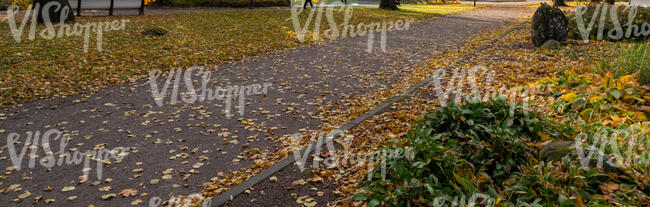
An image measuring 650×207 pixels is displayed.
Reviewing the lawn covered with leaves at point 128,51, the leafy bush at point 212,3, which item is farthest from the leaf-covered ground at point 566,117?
the leafy bush at point 212,3

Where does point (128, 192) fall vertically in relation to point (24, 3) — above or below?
below

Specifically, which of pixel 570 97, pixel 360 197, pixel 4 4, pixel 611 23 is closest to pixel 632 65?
pixel 570 97

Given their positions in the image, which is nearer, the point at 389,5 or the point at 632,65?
the point at 632,65

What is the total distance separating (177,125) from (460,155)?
14.7ft

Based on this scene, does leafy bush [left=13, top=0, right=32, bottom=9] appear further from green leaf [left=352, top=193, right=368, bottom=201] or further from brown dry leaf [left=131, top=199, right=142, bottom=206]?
green leaf [left=352, top=193, right=368, bottom=201]

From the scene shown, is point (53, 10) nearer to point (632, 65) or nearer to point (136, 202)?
point (136, 202)

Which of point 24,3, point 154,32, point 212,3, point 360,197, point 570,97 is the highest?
point 212,3

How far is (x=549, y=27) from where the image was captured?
1226 cm

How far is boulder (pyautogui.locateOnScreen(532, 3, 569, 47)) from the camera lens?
12.3 metres

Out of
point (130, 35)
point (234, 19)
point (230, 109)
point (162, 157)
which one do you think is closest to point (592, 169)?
point (162, 157)

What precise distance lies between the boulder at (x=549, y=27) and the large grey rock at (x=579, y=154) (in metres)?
8.64

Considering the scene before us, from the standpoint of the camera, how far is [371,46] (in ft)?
46.8

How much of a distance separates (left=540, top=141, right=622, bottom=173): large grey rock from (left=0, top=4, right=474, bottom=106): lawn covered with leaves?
27.0ft

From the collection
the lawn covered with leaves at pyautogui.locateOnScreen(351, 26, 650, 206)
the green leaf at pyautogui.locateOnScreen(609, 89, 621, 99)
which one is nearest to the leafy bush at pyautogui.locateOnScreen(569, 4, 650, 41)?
the lawn covered with leaves at pyautogui.locateOnScreen(351, 26, 650, 206)
